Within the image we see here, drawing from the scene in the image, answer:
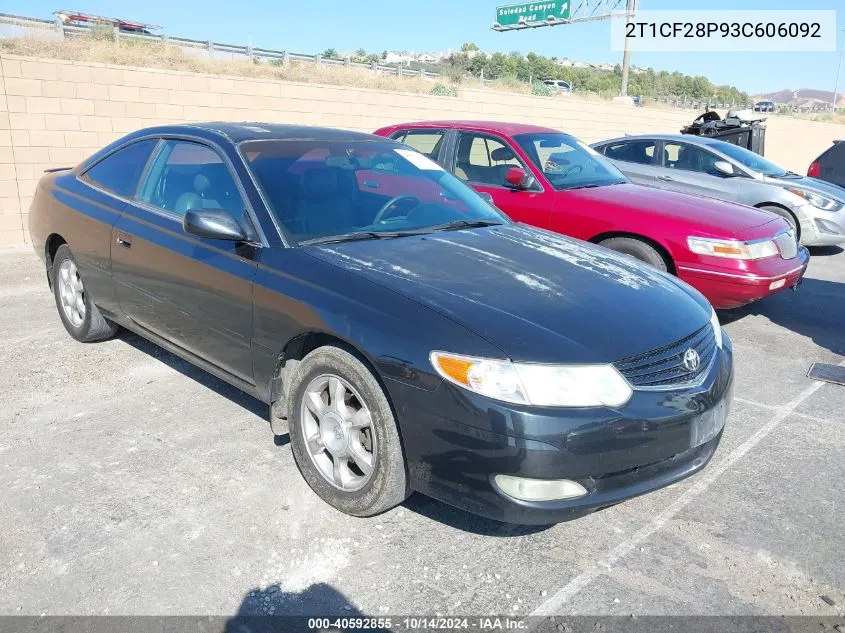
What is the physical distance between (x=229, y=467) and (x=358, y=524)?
2.63ft

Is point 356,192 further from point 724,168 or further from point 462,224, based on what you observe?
point 724,168

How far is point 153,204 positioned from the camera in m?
4.06

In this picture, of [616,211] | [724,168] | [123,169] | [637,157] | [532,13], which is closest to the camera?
[123,169]

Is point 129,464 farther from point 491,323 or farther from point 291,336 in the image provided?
point 491,323

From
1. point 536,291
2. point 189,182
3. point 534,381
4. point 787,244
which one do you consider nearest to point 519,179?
point 787,244

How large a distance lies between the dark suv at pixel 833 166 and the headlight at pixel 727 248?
7475 millimetres

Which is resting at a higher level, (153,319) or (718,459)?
(153,319)

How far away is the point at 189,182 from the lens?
3936 mm

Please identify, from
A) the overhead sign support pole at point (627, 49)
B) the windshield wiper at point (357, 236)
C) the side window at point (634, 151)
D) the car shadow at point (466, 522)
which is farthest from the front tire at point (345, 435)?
the overhead sign support pole at point (627, 49)

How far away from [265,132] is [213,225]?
0.95 m

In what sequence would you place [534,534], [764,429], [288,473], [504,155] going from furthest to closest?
1. [504,155]
2. [764,429]
3. [288,473]
4. [534,534]

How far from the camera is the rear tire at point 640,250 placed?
5.57 metres

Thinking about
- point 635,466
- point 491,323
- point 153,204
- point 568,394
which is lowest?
point 635,466

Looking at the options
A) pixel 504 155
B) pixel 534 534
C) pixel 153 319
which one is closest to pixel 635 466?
pixel 534 534
